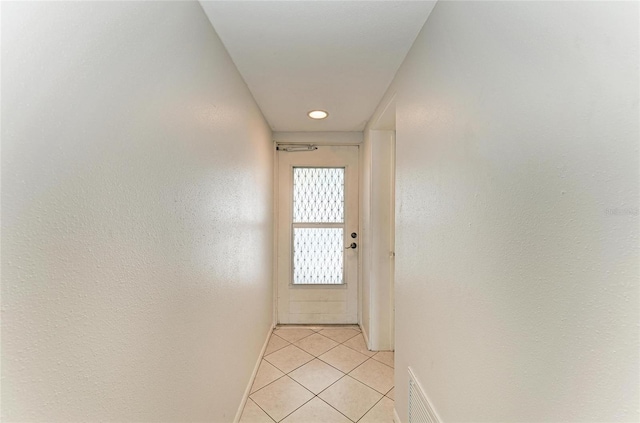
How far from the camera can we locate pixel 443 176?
3.46 feet

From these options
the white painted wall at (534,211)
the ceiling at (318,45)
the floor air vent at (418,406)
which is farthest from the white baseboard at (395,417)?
the ceiling at (318,45)

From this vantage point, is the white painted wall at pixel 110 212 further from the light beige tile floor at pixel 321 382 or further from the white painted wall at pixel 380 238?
the white painted wall at pixel 380 238

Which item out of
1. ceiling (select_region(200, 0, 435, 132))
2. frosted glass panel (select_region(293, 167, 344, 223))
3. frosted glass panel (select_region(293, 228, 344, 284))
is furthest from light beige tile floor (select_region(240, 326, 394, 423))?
ceiling (select_region(200, 0, 435, 132))

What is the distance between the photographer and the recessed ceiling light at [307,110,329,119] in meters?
2.30

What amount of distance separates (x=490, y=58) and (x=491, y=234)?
1.65ft

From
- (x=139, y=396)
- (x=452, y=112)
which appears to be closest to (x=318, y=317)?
(x=139, y=396)

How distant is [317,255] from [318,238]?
192 mm

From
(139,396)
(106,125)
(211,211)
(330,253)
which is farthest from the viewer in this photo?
(330,253)

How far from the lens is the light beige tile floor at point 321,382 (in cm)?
169

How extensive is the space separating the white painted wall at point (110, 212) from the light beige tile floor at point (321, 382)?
2.14 feet

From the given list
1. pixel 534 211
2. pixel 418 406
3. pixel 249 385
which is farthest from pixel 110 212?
pixel 249 385

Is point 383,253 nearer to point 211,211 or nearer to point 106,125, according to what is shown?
point 211,211

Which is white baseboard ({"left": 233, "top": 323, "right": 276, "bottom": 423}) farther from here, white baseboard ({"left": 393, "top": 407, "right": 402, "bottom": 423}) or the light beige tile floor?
white baseboard ({"left": 393, "top": 407, "right": 402, "bottom": 423})

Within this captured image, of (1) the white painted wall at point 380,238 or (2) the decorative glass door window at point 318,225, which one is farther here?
(2) the decorative glass door window at point 318,225
